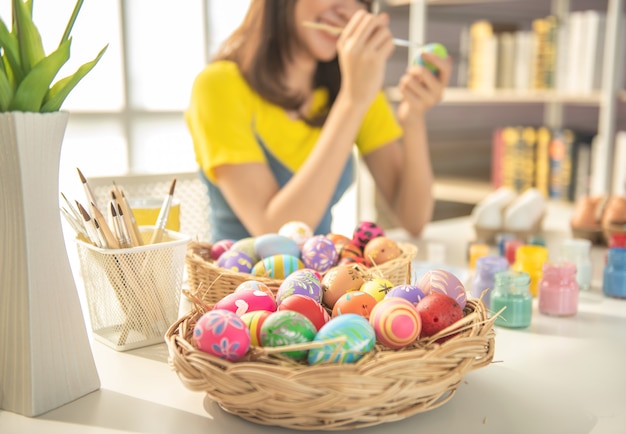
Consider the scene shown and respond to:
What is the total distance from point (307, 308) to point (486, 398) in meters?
0.22

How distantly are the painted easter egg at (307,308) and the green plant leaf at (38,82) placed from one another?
303mm

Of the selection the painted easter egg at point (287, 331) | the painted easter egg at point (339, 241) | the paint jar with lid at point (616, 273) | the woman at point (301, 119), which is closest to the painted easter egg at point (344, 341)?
the painted easter egg at point (287, 331)

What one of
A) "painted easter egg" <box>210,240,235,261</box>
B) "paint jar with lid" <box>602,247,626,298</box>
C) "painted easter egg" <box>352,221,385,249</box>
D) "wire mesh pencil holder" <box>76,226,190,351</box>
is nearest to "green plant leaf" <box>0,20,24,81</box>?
"wire mesh pencil holder" <box>76,226,190,351</box>

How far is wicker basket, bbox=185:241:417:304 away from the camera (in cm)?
84

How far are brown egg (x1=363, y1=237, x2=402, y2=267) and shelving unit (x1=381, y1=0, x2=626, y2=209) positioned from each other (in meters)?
1.34

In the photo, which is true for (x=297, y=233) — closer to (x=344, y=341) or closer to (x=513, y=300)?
(x=513, y=300)

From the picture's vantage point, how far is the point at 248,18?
160 cm

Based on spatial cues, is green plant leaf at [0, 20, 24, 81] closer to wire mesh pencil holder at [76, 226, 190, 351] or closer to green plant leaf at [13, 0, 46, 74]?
green plant leaf at [13, 0, 46, 74]

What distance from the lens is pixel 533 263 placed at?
1071 mm

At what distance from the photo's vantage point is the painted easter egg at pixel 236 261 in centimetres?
88

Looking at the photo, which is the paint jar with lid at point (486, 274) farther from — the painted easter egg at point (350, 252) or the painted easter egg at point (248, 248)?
the painted easter egg at point (248, 248)

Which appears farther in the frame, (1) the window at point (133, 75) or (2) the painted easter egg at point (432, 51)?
(1) the window at point (133, 75)

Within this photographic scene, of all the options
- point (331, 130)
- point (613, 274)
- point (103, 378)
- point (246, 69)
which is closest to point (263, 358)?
point (103, 378)

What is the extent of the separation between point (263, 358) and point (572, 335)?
51 centimetres
